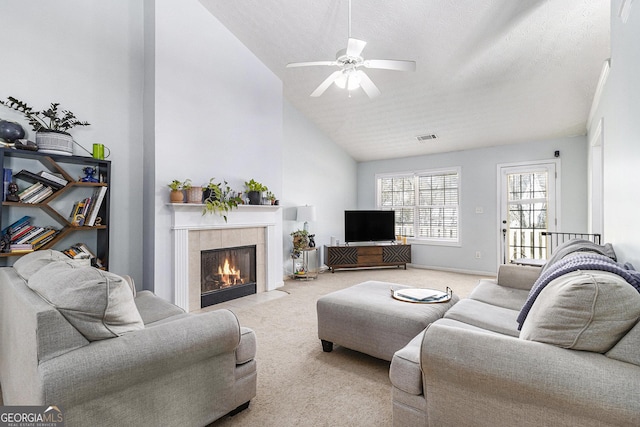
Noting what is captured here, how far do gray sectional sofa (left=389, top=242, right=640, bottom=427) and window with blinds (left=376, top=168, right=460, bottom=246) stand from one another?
16.1ft

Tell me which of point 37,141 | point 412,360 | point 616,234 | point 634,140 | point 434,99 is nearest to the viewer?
point 412,360

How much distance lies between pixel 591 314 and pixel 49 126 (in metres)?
4.15

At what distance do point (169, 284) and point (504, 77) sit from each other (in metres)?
4.67

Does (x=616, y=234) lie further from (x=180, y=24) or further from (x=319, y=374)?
(x=180, y=24)

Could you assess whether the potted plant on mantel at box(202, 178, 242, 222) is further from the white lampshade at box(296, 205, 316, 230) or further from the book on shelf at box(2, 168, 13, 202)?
the book on shelf at box(2, 168, 13, 202)

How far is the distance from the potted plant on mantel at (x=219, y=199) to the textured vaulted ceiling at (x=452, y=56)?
1996 mm

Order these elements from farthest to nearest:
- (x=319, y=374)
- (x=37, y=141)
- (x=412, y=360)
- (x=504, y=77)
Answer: (x=504, y=77) → (x=37, y=141) → (x=319, y=374) → (x=412, y=360)

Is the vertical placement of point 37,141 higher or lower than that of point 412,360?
higher

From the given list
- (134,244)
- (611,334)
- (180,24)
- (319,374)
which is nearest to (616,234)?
(611,334)

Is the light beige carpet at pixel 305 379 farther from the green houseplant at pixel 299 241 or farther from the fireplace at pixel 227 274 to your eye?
the green houseplant at pixel 299 241

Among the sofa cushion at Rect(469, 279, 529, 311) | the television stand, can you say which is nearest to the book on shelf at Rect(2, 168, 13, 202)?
the sofa cushion at Rect(469, 279, 529, 311)

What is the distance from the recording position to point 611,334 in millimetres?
1109

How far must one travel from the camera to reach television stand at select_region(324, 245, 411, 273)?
5996 millimetres

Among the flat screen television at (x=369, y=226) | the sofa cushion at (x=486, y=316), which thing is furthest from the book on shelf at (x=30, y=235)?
the flat screen television at (x=369, y=226)
